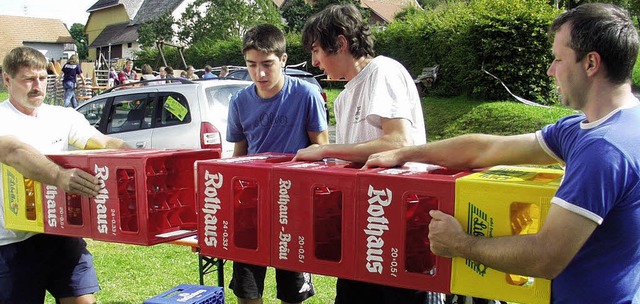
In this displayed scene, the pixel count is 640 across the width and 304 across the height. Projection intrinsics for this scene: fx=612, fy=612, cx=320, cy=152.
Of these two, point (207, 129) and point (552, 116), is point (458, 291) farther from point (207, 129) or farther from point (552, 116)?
point (552, 116)

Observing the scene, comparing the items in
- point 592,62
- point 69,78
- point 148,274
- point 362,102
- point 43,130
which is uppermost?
point 69,78

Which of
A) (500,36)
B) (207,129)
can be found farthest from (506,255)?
(500,36)

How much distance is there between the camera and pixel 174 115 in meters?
8.28

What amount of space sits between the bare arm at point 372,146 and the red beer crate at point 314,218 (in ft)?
0.50

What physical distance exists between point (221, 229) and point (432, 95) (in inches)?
698

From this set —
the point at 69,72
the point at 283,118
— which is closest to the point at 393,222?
the point at 283,118

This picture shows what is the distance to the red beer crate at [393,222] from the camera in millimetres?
2090

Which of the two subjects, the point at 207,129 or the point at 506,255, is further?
the point at 207,129

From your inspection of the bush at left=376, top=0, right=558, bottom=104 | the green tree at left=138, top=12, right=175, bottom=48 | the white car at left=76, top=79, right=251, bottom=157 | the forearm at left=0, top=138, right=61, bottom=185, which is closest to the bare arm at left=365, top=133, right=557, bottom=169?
the forearm at left=0, top=138, right=61, bottom=185

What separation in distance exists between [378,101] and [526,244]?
1002 millimetres

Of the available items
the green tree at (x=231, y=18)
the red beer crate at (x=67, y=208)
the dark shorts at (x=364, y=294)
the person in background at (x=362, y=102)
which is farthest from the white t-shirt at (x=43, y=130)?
the green tree at (x=231, y=18)

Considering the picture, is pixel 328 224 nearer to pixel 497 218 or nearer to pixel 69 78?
pixel 497 218

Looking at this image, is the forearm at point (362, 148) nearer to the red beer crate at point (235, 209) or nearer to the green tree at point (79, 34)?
the red beer crate at point (235, 209)

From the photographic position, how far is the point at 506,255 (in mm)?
1896
